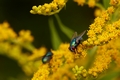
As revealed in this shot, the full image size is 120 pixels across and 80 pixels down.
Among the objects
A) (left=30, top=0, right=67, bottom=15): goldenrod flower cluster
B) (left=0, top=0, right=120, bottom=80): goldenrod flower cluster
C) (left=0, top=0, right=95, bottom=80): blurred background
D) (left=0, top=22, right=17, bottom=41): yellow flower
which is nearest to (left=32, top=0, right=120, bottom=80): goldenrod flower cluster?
(left=0, top=0, right=120, bottom=80): goldenrod flower cluster

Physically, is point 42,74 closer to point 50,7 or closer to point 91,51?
point 50,7

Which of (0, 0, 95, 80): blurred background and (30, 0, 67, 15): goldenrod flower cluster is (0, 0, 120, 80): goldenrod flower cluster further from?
(0, 0, 95, 80): blurred background

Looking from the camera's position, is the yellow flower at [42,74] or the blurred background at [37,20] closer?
the yellow flower at [42,74]

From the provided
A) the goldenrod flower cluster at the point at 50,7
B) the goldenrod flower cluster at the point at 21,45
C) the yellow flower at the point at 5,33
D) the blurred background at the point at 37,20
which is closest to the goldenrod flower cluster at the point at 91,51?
the goldenrod flower cluster at the point at 50,7

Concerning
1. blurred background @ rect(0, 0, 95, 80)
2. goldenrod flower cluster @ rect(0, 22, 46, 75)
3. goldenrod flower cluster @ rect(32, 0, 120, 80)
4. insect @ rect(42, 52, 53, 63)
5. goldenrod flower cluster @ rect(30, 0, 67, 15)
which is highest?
blurred background @ rect(0, 0, 95, 80)

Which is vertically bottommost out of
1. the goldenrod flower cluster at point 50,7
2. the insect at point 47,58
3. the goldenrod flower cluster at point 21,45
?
the insect at point 47,58

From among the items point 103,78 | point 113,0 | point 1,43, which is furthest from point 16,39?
point 113,0

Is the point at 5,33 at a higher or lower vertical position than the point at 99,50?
higher

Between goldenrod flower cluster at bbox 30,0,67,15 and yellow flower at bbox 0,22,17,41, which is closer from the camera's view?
goldenrod flower cluster at bbox 30,0,67,15

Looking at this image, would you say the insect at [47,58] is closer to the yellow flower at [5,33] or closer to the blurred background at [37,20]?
the yellow flower at [5,33]

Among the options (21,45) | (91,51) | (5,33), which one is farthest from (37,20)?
(91,51)

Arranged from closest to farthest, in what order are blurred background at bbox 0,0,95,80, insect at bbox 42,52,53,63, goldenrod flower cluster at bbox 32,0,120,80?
goldenrod flower cluster at bbox 32,0,120,80 → insect at bbox 42,52,53,63 → blurred background at bbox 0,0,95,80

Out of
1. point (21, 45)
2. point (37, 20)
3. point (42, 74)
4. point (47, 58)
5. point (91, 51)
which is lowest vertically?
point (42, 74)
